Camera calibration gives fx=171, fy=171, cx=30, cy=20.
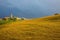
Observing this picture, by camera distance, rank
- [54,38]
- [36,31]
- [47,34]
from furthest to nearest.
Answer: [36,31], [47,34], [54,38]

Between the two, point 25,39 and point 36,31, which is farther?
point 36,31

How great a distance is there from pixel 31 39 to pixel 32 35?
0.93 meters

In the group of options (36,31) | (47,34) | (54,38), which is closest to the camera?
(54,38)

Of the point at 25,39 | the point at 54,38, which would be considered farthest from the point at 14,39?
the point at 54,38

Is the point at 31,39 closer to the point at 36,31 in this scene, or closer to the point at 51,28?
the point at 36,31

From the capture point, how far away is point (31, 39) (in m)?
13.6

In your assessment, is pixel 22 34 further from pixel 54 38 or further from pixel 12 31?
pixel 54 38

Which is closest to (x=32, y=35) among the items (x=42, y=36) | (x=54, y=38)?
(x=42, y=36)

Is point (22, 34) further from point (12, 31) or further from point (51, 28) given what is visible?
point (51, 28)

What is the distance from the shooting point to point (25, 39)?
13750 millimetres

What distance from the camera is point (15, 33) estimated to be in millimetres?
15375

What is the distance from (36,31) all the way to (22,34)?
1321 mm

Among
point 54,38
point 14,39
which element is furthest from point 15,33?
point 54,38

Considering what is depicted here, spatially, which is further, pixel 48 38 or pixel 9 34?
pixel 9 34
